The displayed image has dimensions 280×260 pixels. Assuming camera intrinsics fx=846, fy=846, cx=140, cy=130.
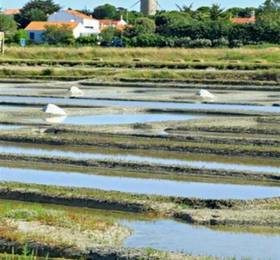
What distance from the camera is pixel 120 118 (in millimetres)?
18094

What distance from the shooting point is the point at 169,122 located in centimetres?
1659

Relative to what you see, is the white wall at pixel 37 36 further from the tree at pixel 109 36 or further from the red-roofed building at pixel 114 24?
the red-roofed building at pixel 114 24

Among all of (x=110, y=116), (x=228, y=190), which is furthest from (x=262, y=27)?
(x=228, y=190)

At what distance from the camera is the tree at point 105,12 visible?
280 ft

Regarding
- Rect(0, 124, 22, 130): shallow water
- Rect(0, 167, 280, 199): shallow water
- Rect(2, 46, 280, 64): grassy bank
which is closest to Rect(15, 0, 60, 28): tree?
Rect(2, 46, 280, 64): grassy bank

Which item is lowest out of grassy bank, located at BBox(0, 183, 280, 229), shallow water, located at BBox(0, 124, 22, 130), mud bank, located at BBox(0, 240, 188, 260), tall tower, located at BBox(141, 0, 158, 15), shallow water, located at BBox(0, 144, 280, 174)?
shallow water, located at BBox(0, 124, 22, 130)

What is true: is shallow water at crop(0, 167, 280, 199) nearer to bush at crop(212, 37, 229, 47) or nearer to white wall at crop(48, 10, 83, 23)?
bush at crop(212, 37, 229, 47)

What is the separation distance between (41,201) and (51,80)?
1996 cm

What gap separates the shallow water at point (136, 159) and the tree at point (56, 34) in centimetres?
3976

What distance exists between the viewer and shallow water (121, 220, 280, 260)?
24.2 feet

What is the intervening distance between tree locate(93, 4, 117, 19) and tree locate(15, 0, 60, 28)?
9.45 metres

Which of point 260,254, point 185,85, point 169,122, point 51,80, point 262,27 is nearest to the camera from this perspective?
point 260,254

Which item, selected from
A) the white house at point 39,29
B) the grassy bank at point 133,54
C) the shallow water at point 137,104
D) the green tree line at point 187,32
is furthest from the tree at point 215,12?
the shallow water at point 137,104

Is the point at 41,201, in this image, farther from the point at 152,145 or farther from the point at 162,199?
the point at 152,145
